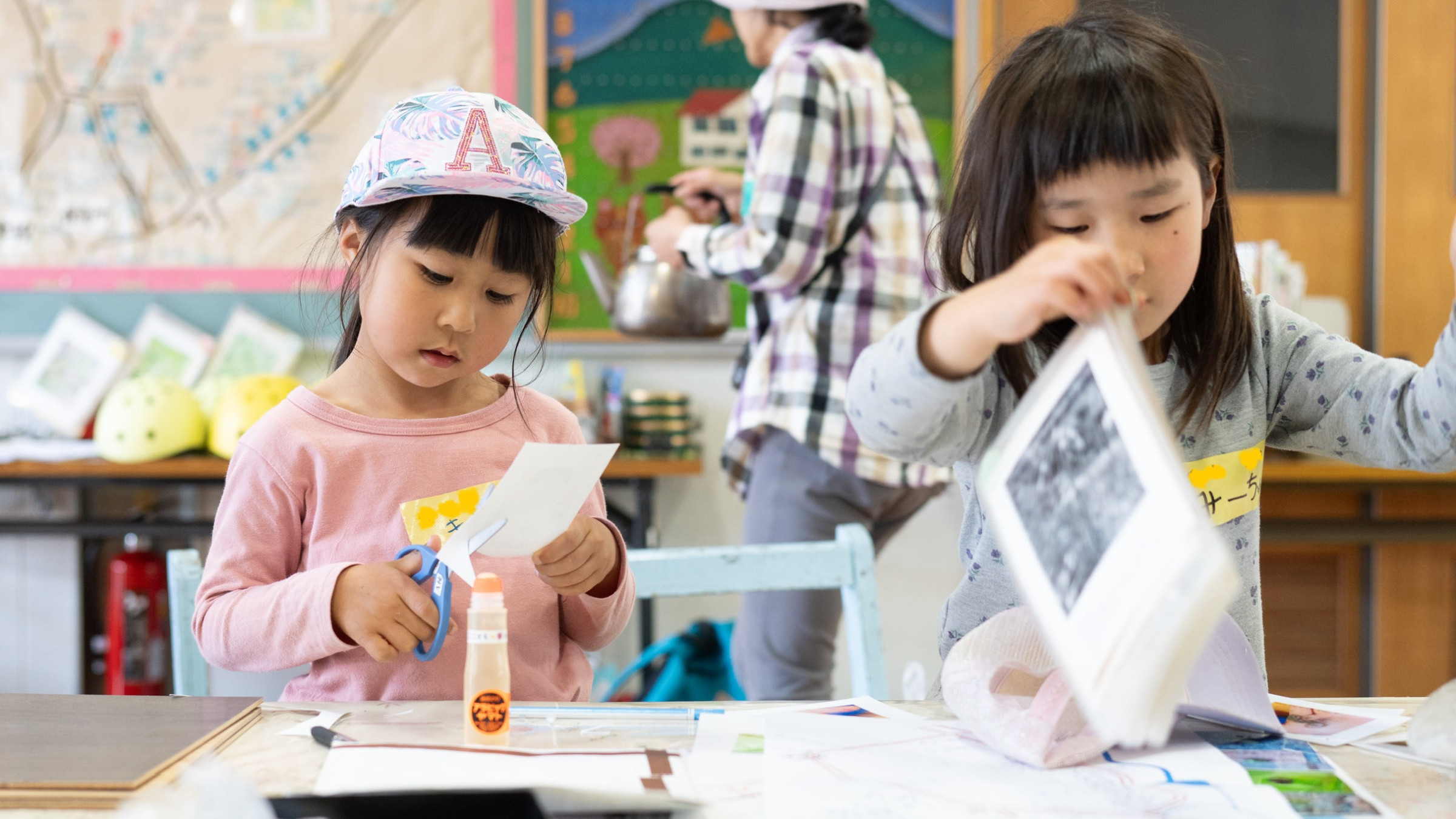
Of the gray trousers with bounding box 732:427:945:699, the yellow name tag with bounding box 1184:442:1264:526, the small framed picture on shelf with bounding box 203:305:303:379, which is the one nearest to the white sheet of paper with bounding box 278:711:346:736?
the yellow name tag with bounding box 1184:442:1264:526

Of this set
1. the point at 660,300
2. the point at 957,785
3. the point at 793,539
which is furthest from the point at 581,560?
the point at 660,300

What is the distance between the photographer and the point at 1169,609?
1.52ft

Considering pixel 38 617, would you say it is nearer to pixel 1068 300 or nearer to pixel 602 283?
pixel 602 283

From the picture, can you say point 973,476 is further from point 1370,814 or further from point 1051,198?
point 1370,814

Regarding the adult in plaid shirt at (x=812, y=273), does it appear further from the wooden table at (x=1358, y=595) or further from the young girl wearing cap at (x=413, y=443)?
the wooden table at (x=1358, y=595)

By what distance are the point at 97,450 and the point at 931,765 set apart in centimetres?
213

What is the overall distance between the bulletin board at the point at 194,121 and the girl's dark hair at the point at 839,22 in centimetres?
108

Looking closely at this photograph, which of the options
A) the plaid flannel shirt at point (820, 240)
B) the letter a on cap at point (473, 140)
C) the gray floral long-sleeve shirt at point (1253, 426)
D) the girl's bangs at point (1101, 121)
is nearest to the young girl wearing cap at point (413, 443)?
the letter a on cap at point (473, 140)

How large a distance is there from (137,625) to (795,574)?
1851mm

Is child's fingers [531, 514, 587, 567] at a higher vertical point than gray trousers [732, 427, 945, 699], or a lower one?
higher

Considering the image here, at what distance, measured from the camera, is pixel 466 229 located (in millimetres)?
904

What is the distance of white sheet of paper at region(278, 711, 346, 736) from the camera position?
0.69m

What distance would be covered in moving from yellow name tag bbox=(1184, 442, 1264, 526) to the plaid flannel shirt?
71cm

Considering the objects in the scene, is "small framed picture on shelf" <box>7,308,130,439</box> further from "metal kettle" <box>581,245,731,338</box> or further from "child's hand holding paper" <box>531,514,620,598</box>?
"child's hand holding paper" <box>531,514,620,598</box>
